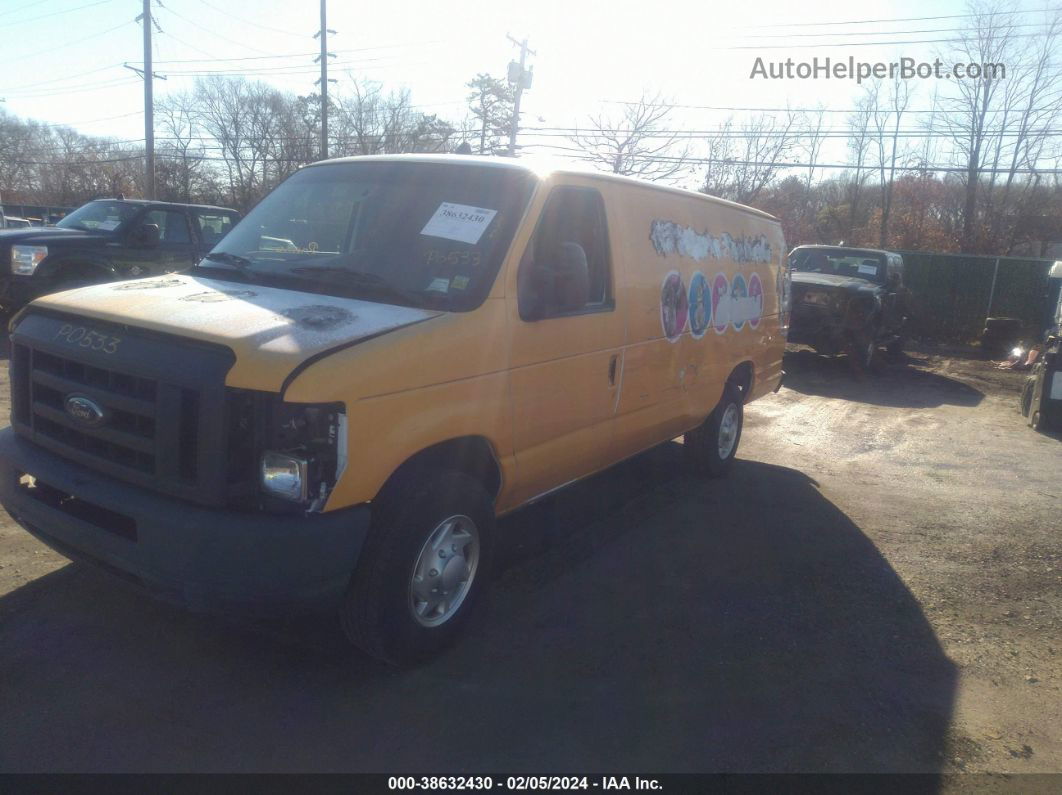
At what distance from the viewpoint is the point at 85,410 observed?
3209mm

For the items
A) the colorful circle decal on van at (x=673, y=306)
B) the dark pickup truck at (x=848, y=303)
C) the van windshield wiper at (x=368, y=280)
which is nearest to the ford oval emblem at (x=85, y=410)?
the van windshield wiper at (x=368, y=280)

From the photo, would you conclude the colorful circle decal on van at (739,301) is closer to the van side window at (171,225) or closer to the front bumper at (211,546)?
the front bumper at (211,546)

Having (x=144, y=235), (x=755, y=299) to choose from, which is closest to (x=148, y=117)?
(x=144, y=235)

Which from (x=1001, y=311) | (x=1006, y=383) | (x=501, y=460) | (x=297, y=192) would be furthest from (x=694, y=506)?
(x=1001, y=311)

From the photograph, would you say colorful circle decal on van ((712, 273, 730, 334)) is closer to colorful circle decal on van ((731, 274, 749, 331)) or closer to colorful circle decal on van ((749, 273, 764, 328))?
colorful circle decal on van ((731, 274, 749, 331))

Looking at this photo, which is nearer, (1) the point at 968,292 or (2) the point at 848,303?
(2) the point at 848,303

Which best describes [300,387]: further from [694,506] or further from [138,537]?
[694,506]

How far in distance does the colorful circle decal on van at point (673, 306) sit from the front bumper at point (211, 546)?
2.77m

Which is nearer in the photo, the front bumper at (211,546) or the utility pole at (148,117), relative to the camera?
the front bumper at (211,546)

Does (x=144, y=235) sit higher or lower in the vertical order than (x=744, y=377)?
higher

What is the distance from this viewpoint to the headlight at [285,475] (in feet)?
9.59

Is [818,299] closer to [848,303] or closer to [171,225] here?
[848,303]

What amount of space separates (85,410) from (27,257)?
8.34m

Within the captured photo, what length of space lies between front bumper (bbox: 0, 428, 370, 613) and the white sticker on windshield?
1.46 m
